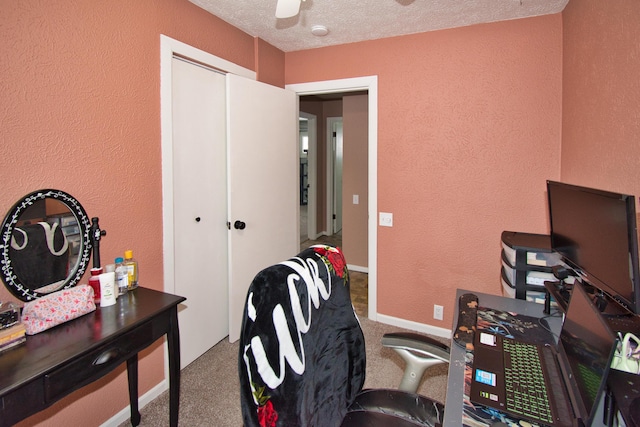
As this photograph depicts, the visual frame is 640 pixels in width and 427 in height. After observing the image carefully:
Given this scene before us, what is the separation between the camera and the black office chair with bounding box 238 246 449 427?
0.85 meters

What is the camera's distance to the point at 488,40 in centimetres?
253

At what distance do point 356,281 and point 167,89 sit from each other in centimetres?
305

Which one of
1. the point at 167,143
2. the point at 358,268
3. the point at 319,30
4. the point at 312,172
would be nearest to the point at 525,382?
the point at 167,143

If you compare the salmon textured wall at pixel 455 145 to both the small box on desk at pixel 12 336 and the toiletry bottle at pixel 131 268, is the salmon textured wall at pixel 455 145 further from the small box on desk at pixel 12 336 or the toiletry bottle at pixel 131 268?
the small box on desk at pixel 12 336

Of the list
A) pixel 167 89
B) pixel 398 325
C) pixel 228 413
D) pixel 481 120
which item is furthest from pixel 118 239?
pixel 481 120

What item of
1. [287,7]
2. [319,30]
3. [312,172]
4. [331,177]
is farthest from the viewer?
[331,177]

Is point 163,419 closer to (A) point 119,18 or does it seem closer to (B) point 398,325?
(B) point 398,325

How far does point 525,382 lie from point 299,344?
698mm

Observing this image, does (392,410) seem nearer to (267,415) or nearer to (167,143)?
(267,415)

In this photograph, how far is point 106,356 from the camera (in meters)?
1.31

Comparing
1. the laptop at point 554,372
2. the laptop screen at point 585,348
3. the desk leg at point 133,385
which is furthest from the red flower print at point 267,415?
the desk leg at point 133,385

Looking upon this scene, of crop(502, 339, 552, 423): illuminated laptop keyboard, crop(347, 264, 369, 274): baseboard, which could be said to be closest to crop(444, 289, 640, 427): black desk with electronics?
crop(502, 339, 552, 423): illuminated laptop keyboard

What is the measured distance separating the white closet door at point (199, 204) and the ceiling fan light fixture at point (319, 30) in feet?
2.60

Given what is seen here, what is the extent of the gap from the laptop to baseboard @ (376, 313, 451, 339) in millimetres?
1709
